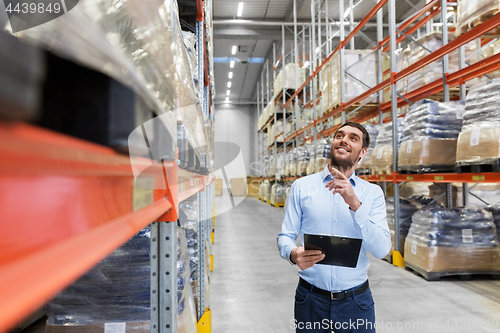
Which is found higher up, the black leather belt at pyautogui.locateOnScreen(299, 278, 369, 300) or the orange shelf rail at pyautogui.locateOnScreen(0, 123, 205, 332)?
the orange shelf rail at pyautogui.locateOnScreen(0, 123, 205, 332)

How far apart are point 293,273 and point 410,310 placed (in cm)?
172

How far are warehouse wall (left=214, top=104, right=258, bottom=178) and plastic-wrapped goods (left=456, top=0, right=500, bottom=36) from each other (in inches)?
819

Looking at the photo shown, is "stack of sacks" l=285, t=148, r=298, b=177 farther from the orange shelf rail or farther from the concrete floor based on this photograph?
the orange shelf rail

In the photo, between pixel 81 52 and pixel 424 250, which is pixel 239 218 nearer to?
pixel 424 250

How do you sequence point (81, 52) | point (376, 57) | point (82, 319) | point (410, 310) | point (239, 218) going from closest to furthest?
point (81, 52) < point (82, 319) < point (410, 310) < point (376, 57) < point (239, 218)

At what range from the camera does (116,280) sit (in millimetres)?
1442

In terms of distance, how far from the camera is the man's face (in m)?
2.05

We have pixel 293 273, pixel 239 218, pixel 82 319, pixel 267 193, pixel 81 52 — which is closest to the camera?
pixel 81 52

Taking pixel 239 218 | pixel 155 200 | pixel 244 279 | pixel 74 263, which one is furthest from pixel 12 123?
pixel 239 218

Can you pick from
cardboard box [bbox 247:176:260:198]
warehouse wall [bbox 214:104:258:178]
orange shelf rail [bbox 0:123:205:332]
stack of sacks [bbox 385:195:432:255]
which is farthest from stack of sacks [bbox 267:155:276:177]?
orange shelf rail [bbox 0:123:205:332]

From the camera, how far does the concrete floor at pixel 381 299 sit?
10.2 ft

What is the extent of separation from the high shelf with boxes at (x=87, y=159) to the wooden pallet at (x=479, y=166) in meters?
3.36

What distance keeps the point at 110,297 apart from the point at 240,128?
2415cm

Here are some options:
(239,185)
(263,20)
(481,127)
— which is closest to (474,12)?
(481,127)
